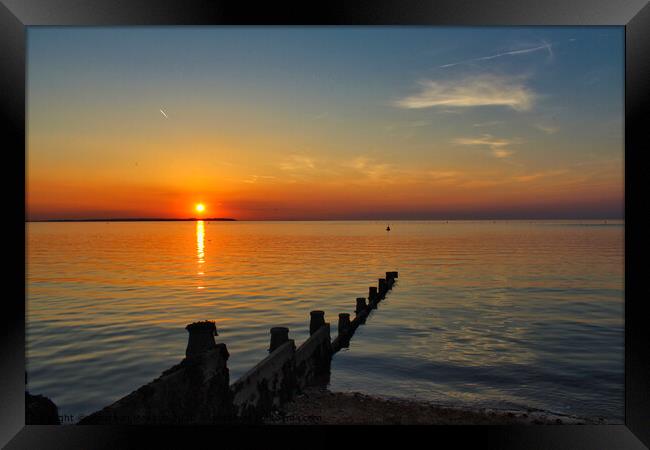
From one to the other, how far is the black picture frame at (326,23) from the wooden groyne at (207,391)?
0.25m

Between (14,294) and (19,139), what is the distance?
1.31 m

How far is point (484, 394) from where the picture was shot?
10.8 meters

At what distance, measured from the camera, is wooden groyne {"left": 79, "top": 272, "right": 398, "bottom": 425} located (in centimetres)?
369

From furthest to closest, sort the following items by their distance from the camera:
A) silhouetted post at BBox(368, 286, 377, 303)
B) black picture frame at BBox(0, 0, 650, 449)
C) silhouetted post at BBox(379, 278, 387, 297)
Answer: silhouetted post at BBox(379, 278, 387, 297) < silhouetted post at BBox(368, 286, 377, 303) < black picture frame at BBox(0, 0, 650, 449)

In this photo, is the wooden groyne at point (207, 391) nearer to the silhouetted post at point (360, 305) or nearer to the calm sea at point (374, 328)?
the calm sea at point (374, 328)

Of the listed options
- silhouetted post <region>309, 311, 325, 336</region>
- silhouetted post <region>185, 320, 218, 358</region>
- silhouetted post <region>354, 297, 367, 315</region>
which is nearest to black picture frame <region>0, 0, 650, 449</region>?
silhouetted post <region>185, 320, 218, 358</region>

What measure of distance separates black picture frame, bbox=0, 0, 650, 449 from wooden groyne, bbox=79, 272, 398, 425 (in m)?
0.25

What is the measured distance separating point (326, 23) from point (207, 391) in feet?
11.0

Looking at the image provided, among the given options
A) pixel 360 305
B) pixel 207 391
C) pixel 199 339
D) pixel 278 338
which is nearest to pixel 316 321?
pixel 278 338

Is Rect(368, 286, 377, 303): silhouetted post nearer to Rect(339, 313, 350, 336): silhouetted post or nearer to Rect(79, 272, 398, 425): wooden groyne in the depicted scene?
Rect(339, 313, 350, 336): silhouetted post

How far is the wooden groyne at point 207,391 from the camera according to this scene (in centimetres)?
369

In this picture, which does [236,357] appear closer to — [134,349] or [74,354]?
[134,349]

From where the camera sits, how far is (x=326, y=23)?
4219 mm

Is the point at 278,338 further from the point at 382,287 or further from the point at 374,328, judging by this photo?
the point at 382,287
